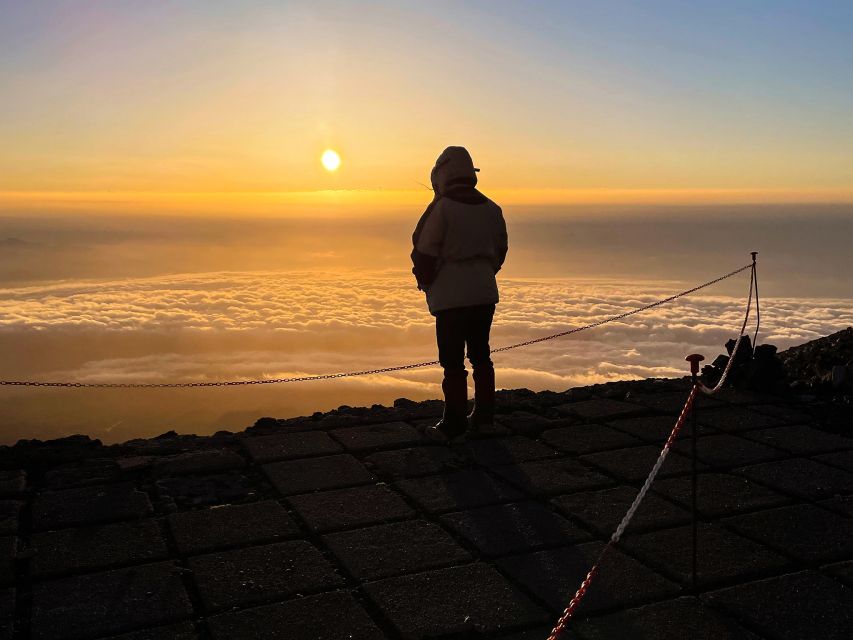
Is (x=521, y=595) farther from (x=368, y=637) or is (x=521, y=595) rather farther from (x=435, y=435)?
(x=435, y=435)

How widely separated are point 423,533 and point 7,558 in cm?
202

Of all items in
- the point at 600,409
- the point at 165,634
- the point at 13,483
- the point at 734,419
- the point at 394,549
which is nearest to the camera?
the point at 165,634

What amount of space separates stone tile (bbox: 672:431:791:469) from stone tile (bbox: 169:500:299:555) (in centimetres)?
276

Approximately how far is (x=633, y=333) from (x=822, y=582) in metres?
131

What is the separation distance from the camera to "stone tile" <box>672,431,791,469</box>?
5.43 m

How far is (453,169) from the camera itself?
5754 millimetres

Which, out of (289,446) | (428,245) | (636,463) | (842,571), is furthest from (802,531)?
(289,446)

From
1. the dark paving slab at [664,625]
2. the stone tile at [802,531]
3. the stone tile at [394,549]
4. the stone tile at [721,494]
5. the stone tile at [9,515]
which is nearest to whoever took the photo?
the dark paving slab at [664,625]

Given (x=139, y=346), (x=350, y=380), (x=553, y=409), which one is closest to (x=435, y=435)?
(x=553, y=409)

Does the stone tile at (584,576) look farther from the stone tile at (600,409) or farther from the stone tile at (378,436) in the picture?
the stone tile at (600,409)

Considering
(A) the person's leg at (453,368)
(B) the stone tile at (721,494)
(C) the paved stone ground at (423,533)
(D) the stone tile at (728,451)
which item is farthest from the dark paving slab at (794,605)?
(A) the person's leg at (453,368)

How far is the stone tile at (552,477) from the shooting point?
4898 millimetres

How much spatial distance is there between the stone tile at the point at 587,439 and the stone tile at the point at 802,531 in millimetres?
1412

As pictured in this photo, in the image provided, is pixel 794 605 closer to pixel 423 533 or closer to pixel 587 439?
pixel 423 533
